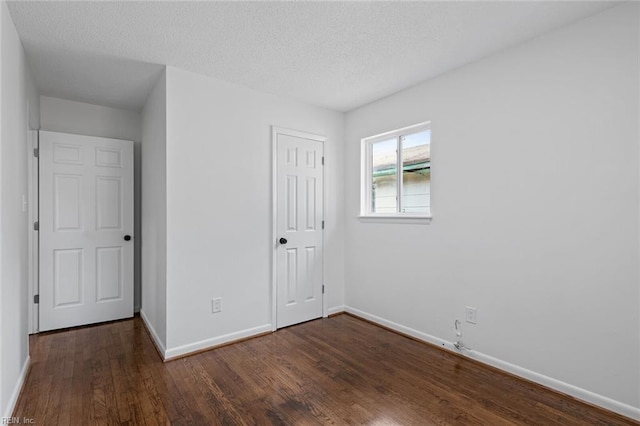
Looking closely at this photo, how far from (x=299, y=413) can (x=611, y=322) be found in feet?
6.54

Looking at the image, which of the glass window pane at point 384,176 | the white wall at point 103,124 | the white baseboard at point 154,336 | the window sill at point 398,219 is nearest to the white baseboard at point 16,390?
the white baseboard at point 154,336

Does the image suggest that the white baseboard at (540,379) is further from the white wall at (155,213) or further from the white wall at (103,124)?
the white wall at (103,124)

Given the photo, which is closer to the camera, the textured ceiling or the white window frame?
the textured ceiling

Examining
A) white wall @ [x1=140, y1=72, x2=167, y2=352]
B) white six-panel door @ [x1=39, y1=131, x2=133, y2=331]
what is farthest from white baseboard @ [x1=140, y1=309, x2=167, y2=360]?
white six-panel door @ [x1=39, y1=131, x2=133, y2=331]

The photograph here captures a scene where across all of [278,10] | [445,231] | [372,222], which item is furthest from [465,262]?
[278,10]

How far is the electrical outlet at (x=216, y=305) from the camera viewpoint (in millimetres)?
2916

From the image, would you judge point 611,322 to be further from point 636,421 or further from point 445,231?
point 445,231

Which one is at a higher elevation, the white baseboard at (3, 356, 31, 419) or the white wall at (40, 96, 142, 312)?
the white wall at (40, 96, 142, 312)

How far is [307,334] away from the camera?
127 inches

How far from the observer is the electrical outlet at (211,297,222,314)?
292 cm

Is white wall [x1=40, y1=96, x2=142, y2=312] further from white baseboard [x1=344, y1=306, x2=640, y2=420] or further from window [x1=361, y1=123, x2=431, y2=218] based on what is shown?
white baseboard [x1=344, y1=306, x2=640, y2=420]

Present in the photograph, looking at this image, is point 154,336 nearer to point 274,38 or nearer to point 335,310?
point 335,310

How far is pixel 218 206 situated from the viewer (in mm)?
2963

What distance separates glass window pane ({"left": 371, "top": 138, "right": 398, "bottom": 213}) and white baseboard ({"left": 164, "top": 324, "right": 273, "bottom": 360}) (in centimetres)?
179
